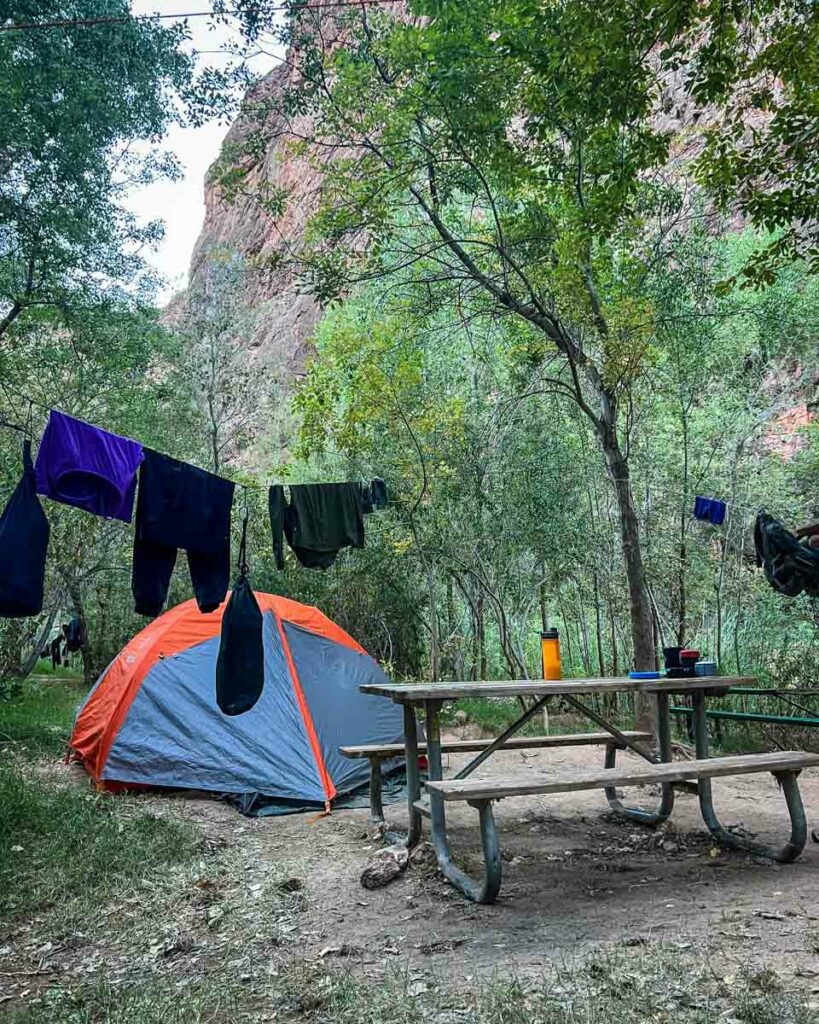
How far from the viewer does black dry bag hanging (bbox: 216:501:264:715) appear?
170 inches

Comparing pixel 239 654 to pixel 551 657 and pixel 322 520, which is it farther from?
pixel 551 657

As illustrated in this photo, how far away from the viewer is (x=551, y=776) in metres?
3.91

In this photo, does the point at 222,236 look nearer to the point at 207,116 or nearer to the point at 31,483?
the point at 207,116

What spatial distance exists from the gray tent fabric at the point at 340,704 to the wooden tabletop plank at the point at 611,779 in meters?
1.99

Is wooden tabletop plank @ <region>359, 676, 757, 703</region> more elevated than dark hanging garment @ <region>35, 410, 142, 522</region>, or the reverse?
dark hanging garment @ <region>35, 410, 142, 522</region>

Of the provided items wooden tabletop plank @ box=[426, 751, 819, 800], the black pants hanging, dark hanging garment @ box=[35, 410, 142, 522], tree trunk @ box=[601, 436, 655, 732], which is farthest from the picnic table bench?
dark hanging garment @ box=[35, 410, 142, 522]

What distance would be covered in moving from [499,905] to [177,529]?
90.4 inches

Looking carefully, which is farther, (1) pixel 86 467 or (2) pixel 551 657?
(2) pixel 551 657

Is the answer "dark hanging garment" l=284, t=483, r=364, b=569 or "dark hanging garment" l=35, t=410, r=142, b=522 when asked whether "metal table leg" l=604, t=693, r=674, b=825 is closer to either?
"dark hanging garment" l=284, t=483, r=364, b=569

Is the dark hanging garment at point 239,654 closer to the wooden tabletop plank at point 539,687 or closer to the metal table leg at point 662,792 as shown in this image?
the wooden tabletop plank at point 539,687

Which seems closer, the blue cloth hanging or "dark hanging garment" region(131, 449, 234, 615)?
"dark hanging garment" region(131, 449, 234, 615)

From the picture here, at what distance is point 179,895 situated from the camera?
139 inches

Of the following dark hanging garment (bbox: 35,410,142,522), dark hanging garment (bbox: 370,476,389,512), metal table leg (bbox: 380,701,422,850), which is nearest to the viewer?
dark hanging garment (bbox: 35,410,142,522)

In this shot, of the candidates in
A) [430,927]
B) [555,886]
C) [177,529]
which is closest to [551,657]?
[555,886]
